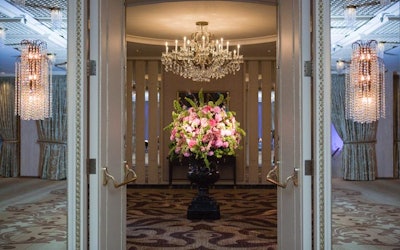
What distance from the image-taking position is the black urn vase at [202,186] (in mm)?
7656

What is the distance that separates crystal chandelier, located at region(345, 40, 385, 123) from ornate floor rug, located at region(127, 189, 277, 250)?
306 centimetres

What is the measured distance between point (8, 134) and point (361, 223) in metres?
2.22

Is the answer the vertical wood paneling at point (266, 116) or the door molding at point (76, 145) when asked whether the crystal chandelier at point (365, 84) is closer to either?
the door molding at point (76, 145)

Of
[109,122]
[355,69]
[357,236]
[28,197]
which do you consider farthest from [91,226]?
[355,69]

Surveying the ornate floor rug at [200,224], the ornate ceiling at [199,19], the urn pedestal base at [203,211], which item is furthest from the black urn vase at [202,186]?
the ornate ceiling at [199,19]

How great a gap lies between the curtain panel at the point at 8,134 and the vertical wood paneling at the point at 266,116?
32.3 ft

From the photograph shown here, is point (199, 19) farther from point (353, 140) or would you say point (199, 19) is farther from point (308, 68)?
point (353, 140)

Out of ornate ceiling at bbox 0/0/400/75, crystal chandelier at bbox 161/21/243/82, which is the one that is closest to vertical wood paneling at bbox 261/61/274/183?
ornate ceiling at bbox 0/0/400/75

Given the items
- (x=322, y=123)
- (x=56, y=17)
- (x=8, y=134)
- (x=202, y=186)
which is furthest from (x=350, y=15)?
(x=202, y=186)

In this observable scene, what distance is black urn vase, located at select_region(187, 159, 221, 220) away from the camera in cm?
766

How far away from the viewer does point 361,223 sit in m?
3.18

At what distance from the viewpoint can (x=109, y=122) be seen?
3.59 metres

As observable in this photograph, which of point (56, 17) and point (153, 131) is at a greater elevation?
point (56, 17)

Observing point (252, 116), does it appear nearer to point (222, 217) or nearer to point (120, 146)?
point (222, 217)
